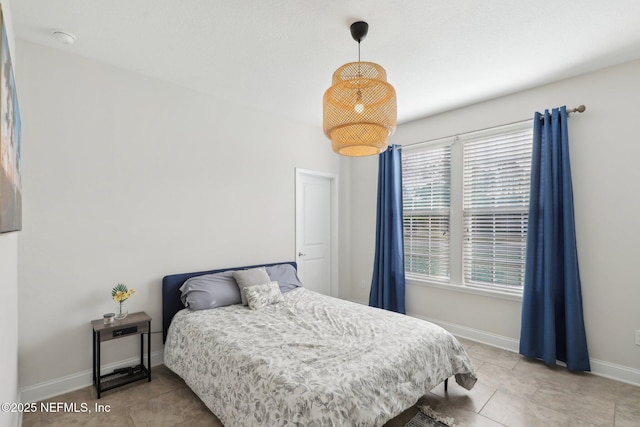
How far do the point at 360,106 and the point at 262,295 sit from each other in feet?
6.24

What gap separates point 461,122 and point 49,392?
14.7 ft

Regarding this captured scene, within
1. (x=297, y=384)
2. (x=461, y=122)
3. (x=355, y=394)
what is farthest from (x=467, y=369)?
(x=461, y=122)

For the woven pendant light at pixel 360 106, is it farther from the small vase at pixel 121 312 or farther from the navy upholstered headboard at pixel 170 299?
the small vase at pixel 121 312

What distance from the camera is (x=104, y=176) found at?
2.61m

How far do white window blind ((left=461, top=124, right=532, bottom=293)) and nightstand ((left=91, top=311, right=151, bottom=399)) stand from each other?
10.6 ft

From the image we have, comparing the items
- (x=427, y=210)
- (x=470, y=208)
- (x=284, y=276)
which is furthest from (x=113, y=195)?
(x=470, y=208)

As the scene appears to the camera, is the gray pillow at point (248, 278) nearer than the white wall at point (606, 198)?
No

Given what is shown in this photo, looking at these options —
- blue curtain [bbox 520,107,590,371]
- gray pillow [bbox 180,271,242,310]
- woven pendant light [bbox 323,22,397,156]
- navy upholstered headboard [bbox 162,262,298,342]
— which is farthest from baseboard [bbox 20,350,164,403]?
blue curtain [bbox 520,107,590,371]

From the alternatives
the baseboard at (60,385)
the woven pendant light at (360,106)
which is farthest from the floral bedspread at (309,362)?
the woven pendant light at (360,106)

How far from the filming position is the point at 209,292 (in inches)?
111

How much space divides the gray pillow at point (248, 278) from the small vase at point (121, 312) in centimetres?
93

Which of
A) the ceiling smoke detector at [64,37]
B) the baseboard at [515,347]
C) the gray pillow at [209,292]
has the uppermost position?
the ceiling smoke detector at [64,37]

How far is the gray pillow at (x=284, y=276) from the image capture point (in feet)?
11.2

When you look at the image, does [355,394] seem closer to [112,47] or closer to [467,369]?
[467,369]
